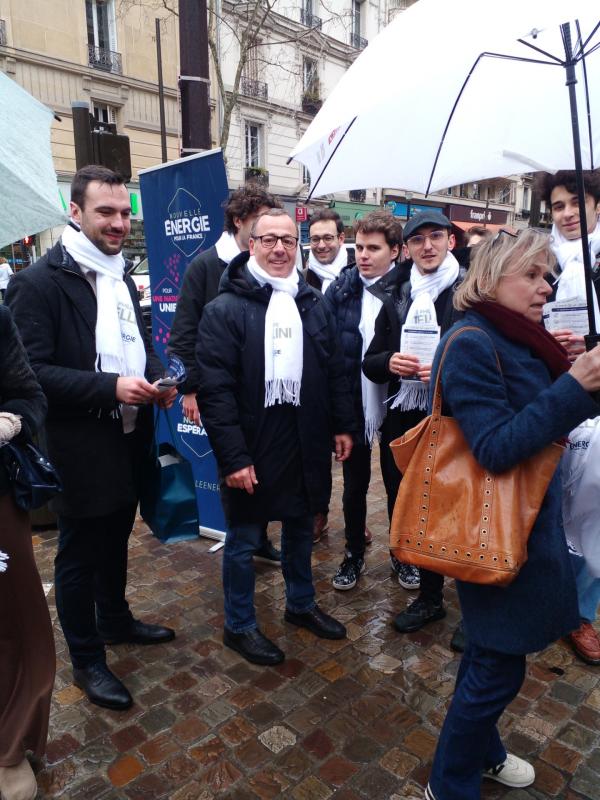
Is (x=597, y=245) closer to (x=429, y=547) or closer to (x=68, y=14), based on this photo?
(x=429, y=547)

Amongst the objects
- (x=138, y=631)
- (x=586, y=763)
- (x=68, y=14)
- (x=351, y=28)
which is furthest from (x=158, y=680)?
(x=351, y=28)

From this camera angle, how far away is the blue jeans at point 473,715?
6.15 feet

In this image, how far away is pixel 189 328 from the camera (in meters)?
3.54

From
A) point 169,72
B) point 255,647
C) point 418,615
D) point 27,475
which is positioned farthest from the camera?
point 169,72

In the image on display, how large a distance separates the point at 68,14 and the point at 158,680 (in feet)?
76.6

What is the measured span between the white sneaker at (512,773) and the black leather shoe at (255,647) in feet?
3.52

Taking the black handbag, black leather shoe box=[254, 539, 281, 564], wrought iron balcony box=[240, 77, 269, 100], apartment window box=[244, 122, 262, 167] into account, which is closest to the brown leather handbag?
the black handbag

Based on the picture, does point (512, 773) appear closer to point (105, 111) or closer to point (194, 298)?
point (194, 298)

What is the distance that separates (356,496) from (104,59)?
22829 mm

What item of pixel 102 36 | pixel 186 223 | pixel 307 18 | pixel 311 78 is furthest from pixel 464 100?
pixel 307 18

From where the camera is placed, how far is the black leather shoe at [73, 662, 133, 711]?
2.62m

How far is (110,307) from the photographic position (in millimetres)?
2613

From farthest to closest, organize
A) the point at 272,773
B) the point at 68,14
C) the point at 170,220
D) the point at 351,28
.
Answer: the point at 351,28, the point at 68,14, the point at 170,220, the point at 272,773

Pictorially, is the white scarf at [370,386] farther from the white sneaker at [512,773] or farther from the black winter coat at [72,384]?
the white sneaker at [512,773]
